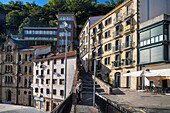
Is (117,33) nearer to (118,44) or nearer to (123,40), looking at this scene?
(118,44)

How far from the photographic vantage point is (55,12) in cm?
9162

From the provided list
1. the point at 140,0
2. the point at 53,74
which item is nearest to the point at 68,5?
the point at 53,74

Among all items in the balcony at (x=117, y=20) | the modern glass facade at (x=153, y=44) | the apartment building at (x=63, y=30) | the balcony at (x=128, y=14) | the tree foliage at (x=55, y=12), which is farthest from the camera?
the tree foliage at (x=55, y=12)

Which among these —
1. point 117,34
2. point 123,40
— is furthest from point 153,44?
point 117,34

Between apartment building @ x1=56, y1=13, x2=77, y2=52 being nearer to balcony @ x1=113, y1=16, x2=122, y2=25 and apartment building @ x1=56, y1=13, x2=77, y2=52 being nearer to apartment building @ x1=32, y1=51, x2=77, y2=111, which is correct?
apartment building @ x1=32, y1=51, x2=77, y2=111

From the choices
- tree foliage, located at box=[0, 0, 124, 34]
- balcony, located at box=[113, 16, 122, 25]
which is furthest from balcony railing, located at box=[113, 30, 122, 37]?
tree foliage, located at box=[0, 0, 124, 34]

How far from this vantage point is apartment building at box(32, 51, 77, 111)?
41978 millimetres

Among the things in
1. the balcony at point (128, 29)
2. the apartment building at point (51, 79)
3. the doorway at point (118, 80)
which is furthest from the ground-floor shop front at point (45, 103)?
the balcony at point (128, 29)

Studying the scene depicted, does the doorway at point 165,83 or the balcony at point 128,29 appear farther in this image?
the balcony at point 128,29

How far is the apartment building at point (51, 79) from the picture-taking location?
42.0m

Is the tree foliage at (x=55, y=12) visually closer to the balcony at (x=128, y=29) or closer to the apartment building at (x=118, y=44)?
the apartment building at (x=118, y=44)

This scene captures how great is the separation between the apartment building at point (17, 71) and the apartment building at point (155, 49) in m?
34.7

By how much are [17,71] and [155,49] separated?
44147mm

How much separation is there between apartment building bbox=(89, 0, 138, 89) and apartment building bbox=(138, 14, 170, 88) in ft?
4.77
